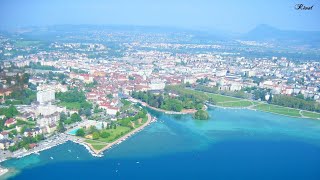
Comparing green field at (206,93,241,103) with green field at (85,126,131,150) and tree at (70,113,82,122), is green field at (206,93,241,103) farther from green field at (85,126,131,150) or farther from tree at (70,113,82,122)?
tree at (70,113,82,122)

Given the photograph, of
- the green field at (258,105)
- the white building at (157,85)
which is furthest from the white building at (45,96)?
the green field at (258,105)

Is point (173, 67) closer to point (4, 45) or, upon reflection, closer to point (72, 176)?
point (4, 45)

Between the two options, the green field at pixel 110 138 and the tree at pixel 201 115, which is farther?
the tree at pixel 201 115

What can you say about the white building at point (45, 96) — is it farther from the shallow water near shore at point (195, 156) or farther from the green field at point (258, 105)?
the green field at point (258, 105)

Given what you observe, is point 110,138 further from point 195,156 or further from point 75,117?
point 195,156

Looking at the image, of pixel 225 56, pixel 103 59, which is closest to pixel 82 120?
pixel 103 59

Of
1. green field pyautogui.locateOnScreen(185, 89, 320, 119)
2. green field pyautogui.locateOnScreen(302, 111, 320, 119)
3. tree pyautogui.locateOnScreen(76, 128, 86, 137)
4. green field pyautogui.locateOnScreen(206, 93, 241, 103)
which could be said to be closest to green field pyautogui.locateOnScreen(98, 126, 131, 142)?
tree pyautogui.locateOnScreen(76, 128, 86, 137)
